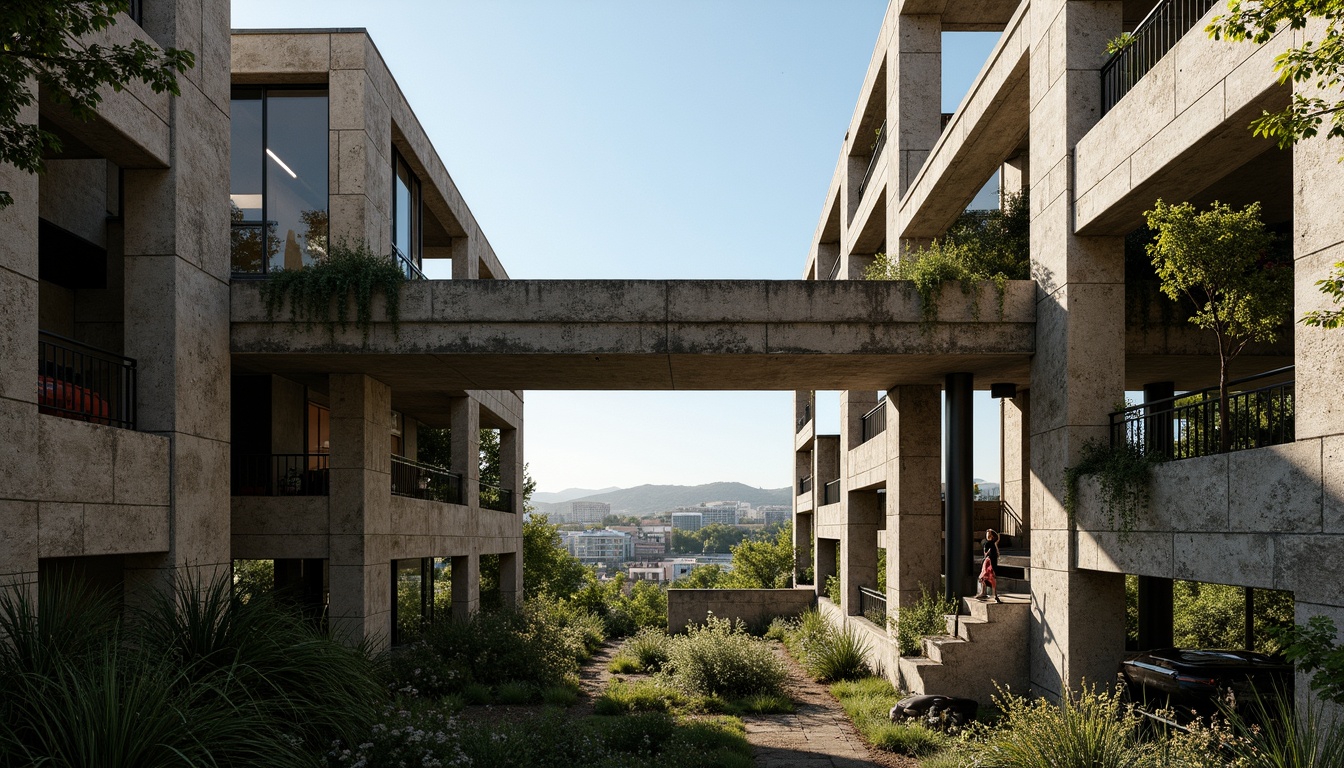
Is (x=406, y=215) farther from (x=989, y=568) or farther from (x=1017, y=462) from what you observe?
(x=1017, y=462)

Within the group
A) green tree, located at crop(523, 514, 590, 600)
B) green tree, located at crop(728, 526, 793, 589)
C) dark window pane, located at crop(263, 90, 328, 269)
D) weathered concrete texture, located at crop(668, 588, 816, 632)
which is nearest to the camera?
dark window pane, located at crop(263, 90, 328, 269)

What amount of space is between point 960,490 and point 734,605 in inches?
575

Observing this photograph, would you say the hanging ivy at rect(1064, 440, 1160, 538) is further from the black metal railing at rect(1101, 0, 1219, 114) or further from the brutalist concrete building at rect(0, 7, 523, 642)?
the brutalist concrete building at rect(0, 7, 523, 642)

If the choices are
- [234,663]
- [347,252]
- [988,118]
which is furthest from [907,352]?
[234,663]

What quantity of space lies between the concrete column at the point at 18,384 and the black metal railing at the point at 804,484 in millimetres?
28174

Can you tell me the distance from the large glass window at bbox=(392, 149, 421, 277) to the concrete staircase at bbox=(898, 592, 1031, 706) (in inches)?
520

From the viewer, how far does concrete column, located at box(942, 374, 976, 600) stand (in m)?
16.3

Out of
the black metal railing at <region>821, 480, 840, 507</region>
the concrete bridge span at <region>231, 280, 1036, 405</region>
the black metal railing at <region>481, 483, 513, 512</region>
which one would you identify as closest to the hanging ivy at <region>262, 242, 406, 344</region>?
the concrete bridge span at <region>231, 280, 1036, 405</region>

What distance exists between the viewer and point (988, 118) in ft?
50.3

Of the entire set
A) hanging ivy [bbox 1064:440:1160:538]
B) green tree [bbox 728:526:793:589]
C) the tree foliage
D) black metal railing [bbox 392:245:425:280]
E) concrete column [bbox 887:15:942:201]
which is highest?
concrete column [bbox 887:15:942:201]

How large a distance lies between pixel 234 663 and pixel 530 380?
952 centimetres

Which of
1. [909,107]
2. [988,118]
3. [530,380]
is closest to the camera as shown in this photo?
[988,118]

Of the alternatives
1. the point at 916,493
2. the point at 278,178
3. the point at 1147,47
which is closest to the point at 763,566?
the point at 916,493

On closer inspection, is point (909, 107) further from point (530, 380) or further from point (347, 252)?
point (347, 252)
